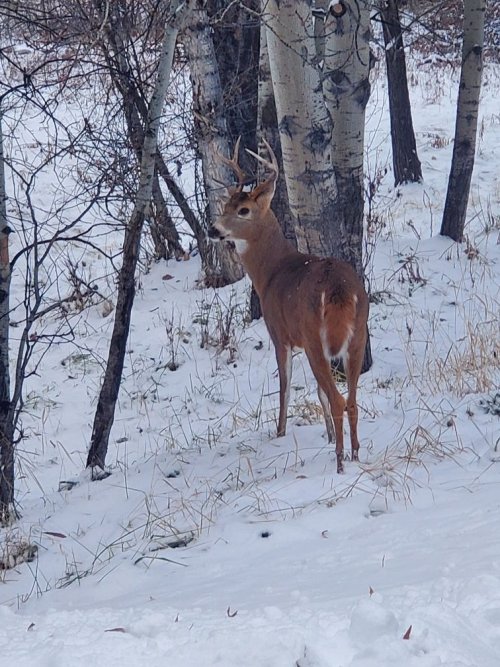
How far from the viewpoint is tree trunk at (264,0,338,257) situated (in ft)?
19.9

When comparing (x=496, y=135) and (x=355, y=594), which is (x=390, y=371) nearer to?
(x=355, y=594)

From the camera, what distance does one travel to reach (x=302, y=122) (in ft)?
20.7

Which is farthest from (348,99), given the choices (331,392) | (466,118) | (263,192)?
(466,118)

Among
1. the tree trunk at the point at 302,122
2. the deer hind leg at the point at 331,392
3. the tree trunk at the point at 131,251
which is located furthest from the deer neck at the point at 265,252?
the deer hind leg at the point at 331,392

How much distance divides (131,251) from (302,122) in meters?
1.60

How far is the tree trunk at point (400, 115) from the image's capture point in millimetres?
12721

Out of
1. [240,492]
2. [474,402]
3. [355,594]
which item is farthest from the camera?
[474,402]

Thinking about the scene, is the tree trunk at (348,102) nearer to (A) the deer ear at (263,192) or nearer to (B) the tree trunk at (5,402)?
(A) the deer ear at (263,192)

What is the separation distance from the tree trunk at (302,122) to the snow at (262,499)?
51.2 inches

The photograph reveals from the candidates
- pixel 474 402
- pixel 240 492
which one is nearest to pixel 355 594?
pixel 240 492

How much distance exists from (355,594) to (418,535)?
710 millimetres

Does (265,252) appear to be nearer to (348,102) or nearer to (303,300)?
(303,300)

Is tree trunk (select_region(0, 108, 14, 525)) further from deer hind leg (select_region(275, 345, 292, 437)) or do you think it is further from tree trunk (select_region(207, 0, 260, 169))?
tree trunk (select_region(207, 0, 260, 169))

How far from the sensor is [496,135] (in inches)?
646
